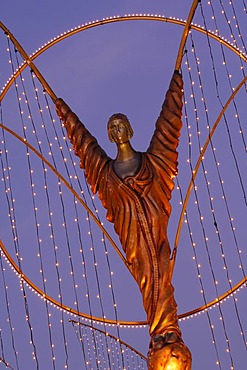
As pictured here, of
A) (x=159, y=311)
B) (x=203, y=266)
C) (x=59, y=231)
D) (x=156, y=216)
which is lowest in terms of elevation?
(x=159, y=311)

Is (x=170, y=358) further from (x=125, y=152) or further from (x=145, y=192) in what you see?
(x=125, y=152)

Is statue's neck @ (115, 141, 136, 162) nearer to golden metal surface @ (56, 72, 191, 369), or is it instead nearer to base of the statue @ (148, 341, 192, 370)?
golden metal surface @ (56, 72, 191, 369)

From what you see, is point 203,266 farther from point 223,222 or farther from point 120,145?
point 120,145

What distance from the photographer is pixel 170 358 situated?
547 centimetres

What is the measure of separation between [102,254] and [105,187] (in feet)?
32.6

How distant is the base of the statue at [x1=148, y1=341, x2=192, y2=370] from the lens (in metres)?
5.46

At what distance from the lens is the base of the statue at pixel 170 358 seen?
5.46 meters

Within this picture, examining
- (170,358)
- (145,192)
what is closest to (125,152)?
(145,192)

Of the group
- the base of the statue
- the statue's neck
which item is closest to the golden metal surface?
the statue's neck

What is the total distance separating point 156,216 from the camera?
19.9ft

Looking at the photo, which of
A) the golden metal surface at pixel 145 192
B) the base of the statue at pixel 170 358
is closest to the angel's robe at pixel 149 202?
the golden metal surface at pixel 145 192

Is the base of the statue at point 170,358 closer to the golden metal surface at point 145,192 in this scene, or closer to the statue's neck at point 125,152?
the golden metal surface at point 145,192

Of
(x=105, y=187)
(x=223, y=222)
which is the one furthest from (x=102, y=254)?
(x=105, y=187)

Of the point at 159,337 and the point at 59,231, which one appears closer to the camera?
the point at 159,337
